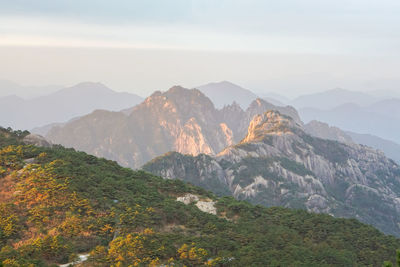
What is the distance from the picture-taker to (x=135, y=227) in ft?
187

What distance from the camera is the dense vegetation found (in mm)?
48406

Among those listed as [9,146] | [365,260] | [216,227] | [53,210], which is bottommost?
[365,260]

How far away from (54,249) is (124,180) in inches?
1139

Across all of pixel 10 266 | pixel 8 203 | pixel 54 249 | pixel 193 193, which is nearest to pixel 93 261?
pixel 54 249

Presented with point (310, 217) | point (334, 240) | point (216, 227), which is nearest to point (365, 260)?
point (334, 240)

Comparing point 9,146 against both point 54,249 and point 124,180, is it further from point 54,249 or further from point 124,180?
point 54,249

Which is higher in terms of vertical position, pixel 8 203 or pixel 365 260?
pixel 8 203

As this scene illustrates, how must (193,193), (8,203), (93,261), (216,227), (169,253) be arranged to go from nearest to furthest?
(93,261)
(169,253)
(8,203)
(216,227)
(193,193)

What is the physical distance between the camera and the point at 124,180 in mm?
75562

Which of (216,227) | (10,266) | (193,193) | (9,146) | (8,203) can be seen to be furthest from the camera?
(193,193)

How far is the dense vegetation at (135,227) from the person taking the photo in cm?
4841

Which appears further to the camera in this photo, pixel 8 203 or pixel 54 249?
pixel 8 203

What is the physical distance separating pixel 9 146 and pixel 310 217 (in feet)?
189

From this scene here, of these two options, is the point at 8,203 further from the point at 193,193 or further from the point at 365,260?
the point at 365,260
